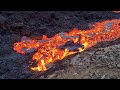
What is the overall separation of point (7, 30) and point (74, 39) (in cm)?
197

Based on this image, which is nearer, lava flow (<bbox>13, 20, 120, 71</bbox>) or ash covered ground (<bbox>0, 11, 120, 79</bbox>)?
ash covered ground (<bbox>0, 11, 120, 79</bbox>)

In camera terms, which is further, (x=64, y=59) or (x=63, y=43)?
(x=63, y=43)

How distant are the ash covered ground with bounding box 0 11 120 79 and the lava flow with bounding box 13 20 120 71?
0.20 meters

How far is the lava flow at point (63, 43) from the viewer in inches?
215

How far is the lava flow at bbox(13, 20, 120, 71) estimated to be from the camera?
547 cm

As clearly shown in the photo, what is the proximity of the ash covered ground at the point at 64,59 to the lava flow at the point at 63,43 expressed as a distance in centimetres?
20

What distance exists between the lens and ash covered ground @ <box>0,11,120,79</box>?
470 centimetres

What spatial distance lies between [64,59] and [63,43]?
0.86 metres

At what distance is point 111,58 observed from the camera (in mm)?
5055

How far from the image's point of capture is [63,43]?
20.0ft
